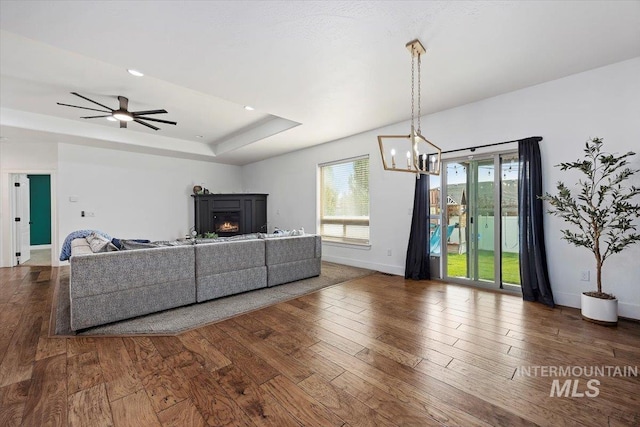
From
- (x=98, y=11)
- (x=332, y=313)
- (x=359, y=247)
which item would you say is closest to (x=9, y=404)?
(x=332, y=313)

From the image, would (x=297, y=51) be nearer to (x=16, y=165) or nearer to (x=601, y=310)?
(x=601, y=310)

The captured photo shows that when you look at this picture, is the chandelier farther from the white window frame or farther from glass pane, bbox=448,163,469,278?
the white window frame

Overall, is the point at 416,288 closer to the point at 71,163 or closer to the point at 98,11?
the point at 98,11

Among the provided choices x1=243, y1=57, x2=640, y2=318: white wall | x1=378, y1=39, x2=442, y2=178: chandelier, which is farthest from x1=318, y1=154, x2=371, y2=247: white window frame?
x1=378, y1=39, x2=442, y2=178: chandelier

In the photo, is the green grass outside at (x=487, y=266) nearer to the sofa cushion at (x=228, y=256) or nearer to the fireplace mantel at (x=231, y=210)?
the sofa cushion at (x=228, y=256)

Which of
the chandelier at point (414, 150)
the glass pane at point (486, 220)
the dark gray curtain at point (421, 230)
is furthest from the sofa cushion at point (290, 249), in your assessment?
the glass pane at point (486, 220)

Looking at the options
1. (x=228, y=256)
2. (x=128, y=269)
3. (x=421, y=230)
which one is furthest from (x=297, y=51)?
(x=421, y=230)

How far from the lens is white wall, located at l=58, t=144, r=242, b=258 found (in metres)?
5.58

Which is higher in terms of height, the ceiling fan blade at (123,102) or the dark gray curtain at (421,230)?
the ceiling fan blade at (123,102)

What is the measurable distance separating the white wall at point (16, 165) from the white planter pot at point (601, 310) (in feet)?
28.2

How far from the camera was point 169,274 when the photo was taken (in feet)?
9.96

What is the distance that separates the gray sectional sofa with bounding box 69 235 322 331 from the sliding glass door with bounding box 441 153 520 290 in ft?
8.09

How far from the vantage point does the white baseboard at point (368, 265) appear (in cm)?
475

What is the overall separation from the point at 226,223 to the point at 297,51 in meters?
5.70
